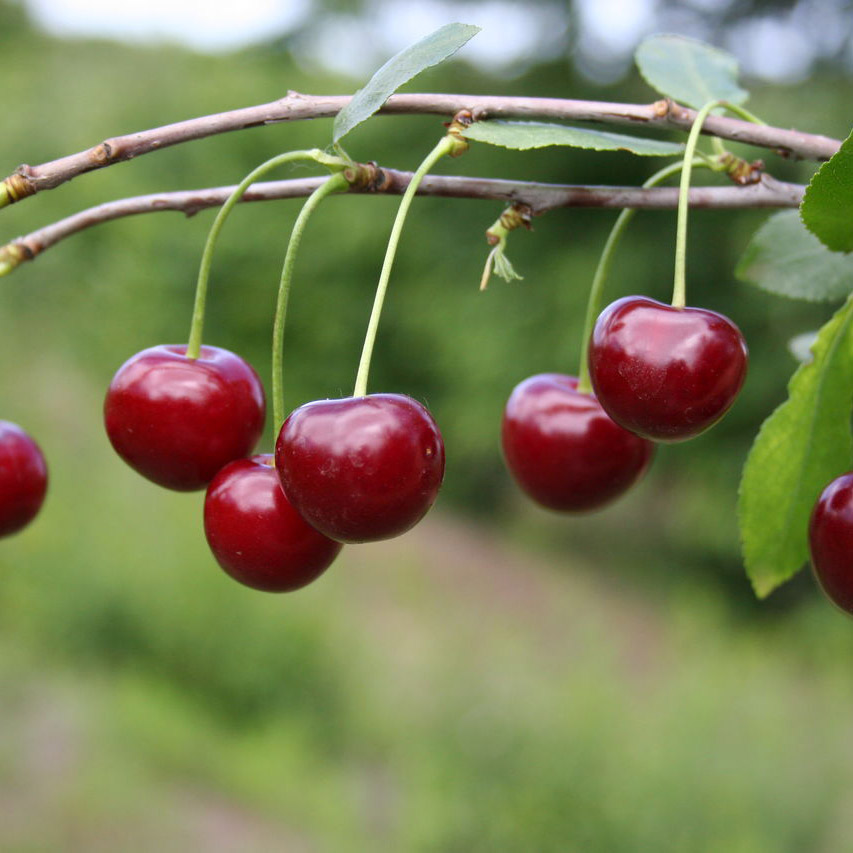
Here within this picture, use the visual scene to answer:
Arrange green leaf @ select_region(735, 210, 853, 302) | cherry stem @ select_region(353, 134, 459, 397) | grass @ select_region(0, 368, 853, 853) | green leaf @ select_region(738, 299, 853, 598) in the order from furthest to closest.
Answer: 1. grass @ select_region(0, 368, 853, 853)
2. green leaf @ select_region(735, 210, 853, 302)
3. green leaf @ select_region(738, 299, 853, 598)
4. cherry stem @ select_region(353, 134, 459, 397)

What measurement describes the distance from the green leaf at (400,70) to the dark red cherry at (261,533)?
230mm

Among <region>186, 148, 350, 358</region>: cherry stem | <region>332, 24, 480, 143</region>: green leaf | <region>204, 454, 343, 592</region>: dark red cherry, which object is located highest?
<region>332, 24, 480, 143</region>: green leaf

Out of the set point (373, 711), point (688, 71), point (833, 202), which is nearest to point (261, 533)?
point (833, 202)

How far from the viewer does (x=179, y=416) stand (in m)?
0.71

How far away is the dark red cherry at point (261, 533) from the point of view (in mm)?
688

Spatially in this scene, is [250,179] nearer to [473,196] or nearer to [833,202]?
[473,196]

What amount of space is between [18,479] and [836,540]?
605mm

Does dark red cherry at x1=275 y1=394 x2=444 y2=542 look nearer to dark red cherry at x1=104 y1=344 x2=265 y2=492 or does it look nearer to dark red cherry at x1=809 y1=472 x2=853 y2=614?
dark red cherry at x1=104 y1=344 x2=265 y2=492

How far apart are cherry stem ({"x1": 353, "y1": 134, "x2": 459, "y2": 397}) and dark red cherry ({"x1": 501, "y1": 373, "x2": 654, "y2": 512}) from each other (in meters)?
0.26

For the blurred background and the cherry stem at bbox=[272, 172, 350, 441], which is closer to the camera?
the cherry stem at bbox=[272, 172, 350, 441]

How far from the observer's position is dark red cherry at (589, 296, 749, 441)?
60 cm

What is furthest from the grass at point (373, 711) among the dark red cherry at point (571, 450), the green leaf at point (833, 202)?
the green leaf at point (833, 202)

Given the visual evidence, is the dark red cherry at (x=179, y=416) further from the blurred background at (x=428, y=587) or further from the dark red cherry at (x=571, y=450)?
the blurred background at (x=428, y=587)

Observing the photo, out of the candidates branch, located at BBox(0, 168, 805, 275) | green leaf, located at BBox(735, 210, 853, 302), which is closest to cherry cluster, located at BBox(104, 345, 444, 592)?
branch, located at BBox(0, 168, 805, 275)
